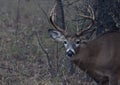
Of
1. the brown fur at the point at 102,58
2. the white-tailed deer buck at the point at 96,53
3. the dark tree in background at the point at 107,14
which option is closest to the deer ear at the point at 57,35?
the white-tailed deer buck at the point at 96,53

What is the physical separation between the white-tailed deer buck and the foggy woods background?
384 mm

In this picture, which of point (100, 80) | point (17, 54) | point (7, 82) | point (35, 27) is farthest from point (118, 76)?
point (35, 27)

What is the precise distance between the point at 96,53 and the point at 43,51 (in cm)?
290

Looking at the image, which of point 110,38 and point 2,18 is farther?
point 2,18

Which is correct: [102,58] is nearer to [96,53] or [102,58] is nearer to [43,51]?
[96,53]

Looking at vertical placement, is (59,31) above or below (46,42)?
above

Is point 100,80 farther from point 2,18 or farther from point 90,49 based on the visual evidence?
point 2,18

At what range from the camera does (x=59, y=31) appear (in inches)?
405

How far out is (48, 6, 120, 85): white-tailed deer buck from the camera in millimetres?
10109

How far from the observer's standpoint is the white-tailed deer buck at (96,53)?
1011 cm

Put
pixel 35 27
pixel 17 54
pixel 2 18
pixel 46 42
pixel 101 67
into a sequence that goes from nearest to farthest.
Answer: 1. pixel 101 67
2. pixel 17 54
3. pixel 46 42
4. pixel 35 27
5. pixel 2 18

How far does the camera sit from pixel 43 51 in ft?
42.8

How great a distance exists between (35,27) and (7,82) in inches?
238

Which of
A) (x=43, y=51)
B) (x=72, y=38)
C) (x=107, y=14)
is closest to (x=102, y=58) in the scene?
(x=72, y=38)
